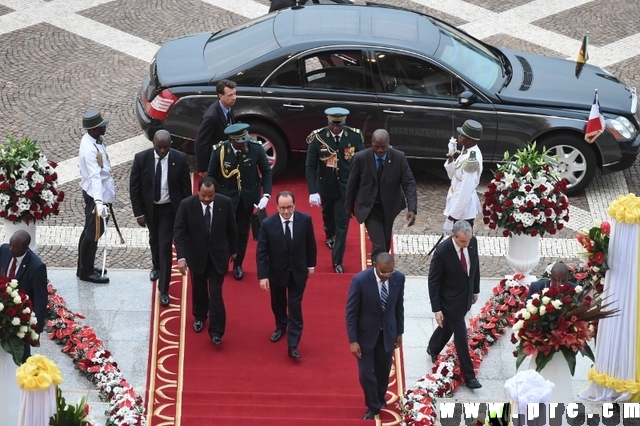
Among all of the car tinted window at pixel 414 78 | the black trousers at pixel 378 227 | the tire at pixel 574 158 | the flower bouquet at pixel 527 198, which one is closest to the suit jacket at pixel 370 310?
the black trousers at pixel 378 227

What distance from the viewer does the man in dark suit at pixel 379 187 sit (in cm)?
1328

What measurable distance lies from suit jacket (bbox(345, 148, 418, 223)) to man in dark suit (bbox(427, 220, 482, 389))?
1.50 meters

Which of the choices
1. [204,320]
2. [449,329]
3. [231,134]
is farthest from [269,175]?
[449,329]

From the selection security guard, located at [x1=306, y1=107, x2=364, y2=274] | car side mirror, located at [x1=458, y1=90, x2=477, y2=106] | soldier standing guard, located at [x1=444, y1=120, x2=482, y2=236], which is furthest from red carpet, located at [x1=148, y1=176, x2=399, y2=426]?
car side mirror, located at [x1=458, y1=90, x2=477, y2=106]

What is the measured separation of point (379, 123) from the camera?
15602 mm

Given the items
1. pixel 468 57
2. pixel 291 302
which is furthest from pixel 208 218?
pixel 468 57

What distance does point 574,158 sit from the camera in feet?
51.7

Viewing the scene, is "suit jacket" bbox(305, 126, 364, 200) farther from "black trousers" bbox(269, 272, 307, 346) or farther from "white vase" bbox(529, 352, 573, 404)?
"white vase" bbox(529, 352, 573, 404)

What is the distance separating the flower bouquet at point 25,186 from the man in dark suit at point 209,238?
1.53 metres

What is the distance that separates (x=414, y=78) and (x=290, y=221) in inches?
159

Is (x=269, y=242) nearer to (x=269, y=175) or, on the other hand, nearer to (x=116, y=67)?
(x=269, y=175)

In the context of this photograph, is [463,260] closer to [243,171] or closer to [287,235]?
[287,235]

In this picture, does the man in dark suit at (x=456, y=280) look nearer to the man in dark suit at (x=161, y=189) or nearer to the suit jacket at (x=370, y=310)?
the suit jacket at (x=370, y=310)

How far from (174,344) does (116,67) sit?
22.9 ft
